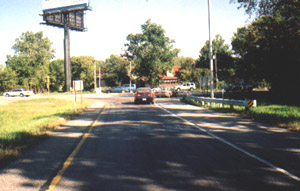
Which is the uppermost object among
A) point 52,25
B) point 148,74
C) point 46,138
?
point 52,25

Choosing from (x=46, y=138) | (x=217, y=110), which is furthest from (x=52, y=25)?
(x=46, y=138)

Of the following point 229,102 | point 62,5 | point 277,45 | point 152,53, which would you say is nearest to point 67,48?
point 62,5

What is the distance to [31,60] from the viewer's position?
242 ft

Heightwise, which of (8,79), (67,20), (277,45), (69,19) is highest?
(69,19)

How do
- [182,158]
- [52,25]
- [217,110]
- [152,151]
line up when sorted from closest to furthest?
[182,158]
[152,151]
[217,110]
[52,25]

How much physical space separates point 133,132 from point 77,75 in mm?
74846

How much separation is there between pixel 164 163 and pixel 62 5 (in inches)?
2248

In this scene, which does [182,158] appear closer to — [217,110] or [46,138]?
[46,138]

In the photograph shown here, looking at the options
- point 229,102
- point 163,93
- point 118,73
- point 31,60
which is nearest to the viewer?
point 229,102

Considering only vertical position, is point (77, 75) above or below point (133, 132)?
above

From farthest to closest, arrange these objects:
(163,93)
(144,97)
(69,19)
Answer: (69,19) → (163,93) → (144,97)

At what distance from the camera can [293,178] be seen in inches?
197

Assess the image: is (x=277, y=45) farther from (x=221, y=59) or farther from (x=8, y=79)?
(x=8, y=79)

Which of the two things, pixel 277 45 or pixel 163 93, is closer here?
pixel 277 45
